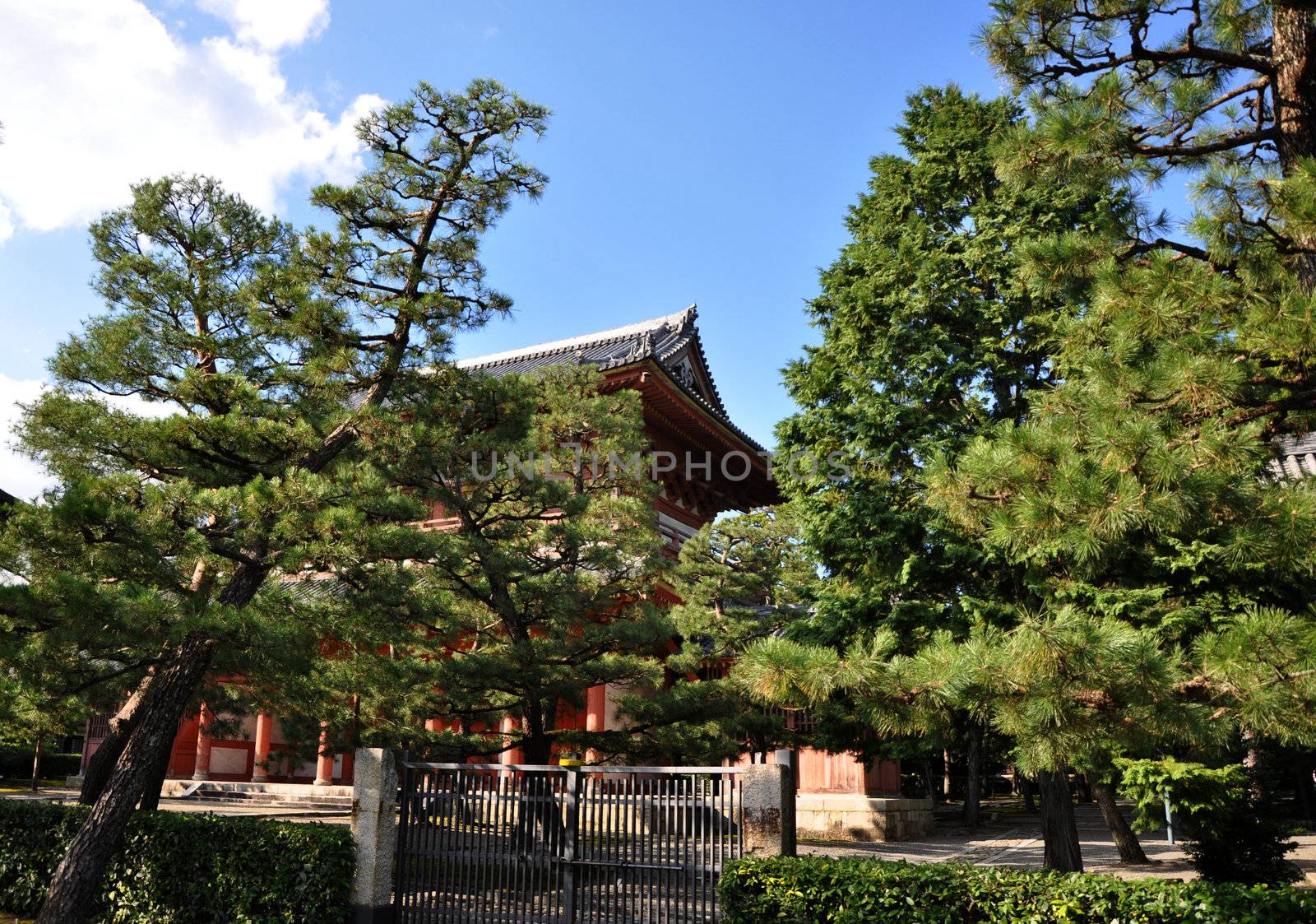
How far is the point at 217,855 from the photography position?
768 centimetres

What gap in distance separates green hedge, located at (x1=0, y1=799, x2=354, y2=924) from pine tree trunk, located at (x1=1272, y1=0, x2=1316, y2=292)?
25.9 feet

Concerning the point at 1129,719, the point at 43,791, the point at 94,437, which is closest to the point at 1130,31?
the point at 1129,719

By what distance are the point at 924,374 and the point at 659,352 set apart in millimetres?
9571

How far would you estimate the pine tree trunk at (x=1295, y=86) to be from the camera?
5.09m

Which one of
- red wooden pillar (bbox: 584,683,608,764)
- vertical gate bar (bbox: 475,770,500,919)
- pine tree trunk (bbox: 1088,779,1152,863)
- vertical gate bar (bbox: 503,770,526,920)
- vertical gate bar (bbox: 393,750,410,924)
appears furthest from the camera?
red wooden pillar (bbox: 584,683,608,764)

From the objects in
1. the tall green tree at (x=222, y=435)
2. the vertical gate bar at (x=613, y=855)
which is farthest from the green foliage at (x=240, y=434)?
the vertical gate bar at (x=613, y=855)

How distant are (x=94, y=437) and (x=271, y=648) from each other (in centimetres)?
271

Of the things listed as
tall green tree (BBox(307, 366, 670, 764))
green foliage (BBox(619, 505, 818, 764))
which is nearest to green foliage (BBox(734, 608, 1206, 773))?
tall green tree (BBox(307, 366, 670, 764))

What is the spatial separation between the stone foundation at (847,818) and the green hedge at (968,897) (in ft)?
27.7

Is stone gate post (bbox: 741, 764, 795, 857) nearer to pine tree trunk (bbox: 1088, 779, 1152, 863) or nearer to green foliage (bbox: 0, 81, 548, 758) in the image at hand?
green foliage (bbox: 0, 81, 548, 758)

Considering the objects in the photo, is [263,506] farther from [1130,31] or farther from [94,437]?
[1130,31]

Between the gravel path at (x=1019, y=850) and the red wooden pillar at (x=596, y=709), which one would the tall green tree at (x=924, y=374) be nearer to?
the gravel path at (x=1019, y=850)

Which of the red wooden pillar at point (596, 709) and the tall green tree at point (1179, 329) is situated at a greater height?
the tall green tree at point (1179, 329)

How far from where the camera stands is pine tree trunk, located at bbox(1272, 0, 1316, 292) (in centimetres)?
509
